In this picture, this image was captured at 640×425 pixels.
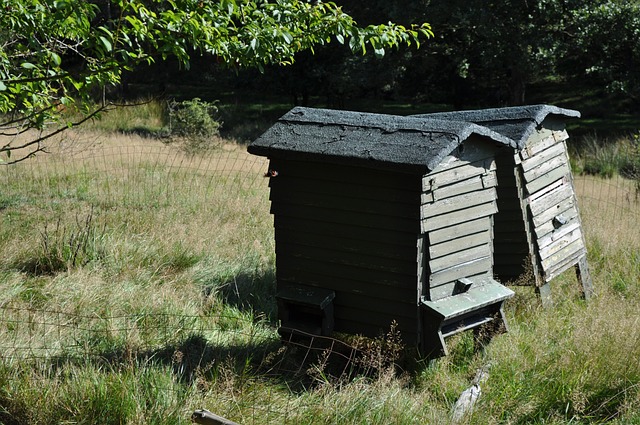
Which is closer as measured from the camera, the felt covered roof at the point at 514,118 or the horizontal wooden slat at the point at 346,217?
the horizontal wooden slat at the point at 346,217

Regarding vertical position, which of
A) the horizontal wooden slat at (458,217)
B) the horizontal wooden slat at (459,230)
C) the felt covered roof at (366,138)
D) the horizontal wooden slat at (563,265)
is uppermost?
the felt covered roof at (366,138)

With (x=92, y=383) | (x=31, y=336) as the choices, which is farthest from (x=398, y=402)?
(x=31, y=336)

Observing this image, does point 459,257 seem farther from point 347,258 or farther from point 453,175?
point 347,258

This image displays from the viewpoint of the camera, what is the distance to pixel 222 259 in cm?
780

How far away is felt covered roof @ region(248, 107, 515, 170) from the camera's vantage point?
4832 mm

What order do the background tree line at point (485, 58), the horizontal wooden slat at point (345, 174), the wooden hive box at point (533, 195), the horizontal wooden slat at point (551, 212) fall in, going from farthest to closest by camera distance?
the background tree line at point (485, 58)
the horizontal wooden slat at point (551, 212)
the wooden hive box at point (533, 195)
the horizontal wooden slat at point (345, 174)

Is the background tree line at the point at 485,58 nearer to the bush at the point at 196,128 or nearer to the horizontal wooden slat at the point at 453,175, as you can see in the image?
the bush at the point at 196,128

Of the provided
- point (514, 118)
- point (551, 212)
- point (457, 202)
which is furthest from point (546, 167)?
point (457, 202)

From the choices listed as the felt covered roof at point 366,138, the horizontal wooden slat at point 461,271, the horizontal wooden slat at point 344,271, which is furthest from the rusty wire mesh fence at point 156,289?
the felt covered roof at point 366,138

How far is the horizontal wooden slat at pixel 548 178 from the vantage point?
266 inches

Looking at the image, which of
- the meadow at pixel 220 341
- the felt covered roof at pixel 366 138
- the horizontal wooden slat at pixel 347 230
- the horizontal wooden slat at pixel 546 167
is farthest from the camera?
the horizontal wooden slat at pixel 546 167

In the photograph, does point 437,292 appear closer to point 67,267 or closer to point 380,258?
point 380,258

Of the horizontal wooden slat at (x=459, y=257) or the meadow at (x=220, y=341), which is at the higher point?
the horizontal wooden slat at (x=459, y=257)

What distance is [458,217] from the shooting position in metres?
5.23
